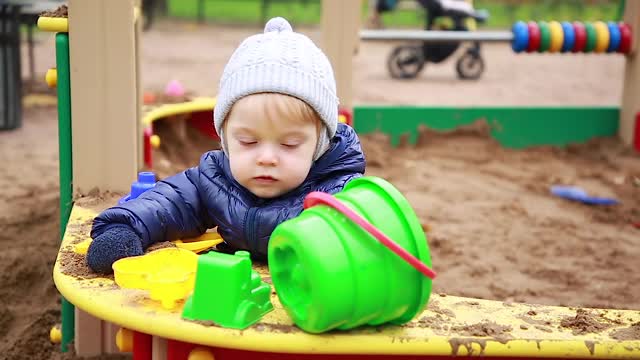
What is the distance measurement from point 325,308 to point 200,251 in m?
0.64

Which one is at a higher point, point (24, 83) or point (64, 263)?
point (64, 263)

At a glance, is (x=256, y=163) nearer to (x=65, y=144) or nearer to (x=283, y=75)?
(x=283, y=75)

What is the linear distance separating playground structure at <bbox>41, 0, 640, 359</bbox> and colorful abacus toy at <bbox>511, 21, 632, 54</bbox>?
270cm

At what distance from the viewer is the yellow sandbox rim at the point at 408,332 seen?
5.65ft

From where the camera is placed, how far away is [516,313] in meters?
1.93

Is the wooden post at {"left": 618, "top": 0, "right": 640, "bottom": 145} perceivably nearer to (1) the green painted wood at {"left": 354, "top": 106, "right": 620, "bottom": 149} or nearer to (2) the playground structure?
(1) the green painted wood at {"left": 354, "top": 106, "right": 620, "bottom": 149}

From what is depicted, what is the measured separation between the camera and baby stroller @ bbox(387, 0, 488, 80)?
829 cm

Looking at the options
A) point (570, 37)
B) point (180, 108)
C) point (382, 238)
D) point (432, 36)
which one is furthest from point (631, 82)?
point (382, 238)

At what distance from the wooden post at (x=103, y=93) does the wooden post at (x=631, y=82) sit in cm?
345

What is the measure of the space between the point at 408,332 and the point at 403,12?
1331 cm

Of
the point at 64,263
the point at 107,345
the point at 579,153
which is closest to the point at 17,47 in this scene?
the point at 579,153

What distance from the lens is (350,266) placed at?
1.64 meters

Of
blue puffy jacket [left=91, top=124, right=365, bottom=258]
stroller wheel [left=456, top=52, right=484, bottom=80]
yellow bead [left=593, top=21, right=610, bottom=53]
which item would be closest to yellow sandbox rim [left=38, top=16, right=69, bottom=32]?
blue puffy jacket [left=91, top=124, right=365, bottom=258]

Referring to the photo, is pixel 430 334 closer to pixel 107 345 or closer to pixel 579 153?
pixel 107 345
